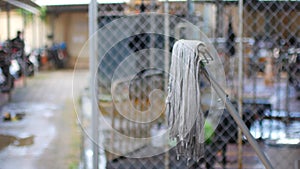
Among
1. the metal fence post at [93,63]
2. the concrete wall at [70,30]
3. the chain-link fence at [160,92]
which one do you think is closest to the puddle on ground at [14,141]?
the chain-link fence at [160,92]

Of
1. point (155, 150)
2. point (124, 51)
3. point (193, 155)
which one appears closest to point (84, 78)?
point (124, 51)

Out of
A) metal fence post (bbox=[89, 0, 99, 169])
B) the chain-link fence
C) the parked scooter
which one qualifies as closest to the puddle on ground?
the chain-link fence

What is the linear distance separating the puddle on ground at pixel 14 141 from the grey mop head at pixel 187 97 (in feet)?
15.1

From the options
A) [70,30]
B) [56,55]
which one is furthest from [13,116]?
[70,30]

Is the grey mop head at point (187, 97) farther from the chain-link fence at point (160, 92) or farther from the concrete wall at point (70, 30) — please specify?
the concrete wall at point (70, 30)

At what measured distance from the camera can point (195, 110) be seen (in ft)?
8.13

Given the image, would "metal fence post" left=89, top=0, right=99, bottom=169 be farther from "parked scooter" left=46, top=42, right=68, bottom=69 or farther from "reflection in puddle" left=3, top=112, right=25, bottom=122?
"parked scooter" left=46, top=42, right=68, bottom=69

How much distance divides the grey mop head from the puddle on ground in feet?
15.1

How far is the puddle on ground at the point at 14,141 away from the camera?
21.9ft

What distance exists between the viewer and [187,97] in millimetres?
2479

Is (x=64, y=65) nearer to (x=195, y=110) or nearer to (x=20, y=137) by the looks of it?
(x=20, y=137)

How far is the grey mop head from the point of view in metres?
2.47

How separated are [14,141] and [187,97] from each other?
5.10 meters

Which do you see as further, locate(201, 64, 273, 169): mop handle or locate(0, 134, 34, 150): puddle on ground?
locate(0, 134, 34, 150): puddle on ground
